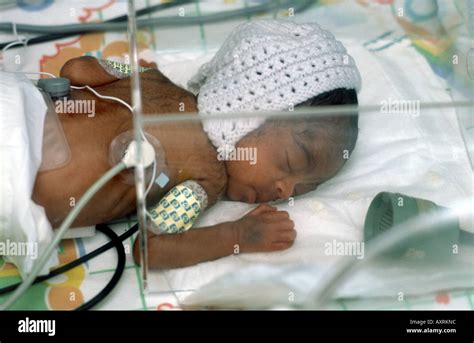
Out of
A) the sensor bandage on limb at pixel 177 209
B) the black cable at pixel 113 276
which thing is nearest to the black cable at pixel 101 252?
Answer: the black cable at pixel 113 276

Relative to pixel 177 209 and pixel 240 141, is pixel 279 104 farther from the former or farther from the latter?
pixel 177 209

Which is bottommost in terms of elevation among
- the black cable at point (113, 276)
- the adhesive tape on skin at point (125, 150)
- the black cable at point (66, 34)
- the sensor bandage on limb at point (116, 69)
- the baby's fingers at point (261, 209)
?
the black cable at point (113, 276)

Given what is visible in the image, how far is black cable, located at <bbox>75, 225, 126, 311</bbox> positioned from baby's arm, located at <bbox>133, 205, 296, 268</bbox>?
28 mm

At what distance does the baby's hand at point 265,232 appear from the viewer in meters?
1.38

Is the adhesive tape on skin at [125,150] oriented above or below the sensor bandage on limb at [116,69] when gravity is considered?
below

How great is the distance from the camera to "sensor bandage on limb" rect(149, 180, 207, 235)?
1.35 meters

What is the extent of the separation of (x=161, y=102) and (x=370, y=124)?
37 centimetres

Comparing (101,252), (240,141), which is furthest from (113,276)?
(240,141)

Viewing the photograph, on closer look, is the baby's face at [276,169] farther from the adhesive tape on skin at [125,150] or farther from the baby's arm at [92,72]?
the baby's arm at [92,72]

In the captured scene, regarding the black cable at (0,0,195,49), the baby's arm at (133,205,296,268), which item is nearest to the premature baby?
the baby's arm at (133,205,296,268)

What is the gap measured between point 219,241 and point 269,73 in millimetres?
308

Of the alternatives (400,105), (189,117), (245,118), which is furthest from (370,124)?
(189,117)

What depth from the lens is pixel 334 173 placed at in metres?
1.46

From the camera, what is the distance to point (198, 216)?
4.65 ft
